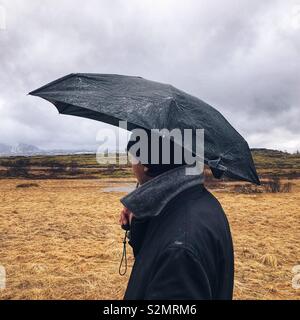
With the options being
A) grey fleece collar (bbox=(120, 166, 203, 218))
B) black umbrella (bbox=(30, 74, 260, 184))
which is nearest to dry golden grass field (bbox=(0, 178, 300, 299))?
black umbrella (bbox=(30, 74, 260, 184))

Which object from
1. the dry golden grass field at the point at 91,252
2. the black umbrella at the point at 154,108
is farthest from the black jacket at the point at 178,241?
the dry golden grass field at the point at 91,252

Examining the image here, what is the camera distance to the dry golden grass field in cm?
587

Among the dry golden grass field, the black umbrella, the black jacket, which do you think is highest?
the black umbrella

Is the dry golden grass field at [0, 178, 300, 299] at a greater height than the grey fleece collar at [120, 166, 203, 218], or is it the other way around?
the grey fleece collar at [120, 166, 203, 218]

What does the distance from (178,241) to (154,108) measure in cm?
70

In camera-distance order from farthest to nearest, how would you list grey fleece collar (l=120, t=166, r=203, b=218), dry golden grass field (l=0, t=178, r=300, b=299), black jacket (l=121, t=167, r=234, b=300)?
dry golden grass field (l=0, t=178, r=300, b=299), grey fleece collar (l=120, t=166, r=203, b=218), black jacket (l=121, t=167, r=234, b=300)

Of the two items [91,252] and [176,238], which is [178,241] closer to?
[176,238]

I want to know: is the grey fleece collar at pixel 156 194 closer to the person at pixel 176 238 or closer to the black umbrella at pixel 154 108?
the person at pixel 176 238

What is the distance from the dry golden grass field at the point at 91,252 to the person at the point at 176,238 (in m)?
4.31

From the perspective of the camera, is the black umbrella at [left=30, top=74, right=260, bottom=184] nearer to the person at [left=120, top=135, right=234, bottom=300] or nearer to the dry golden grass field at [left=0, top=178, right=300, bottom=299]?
the person at [left=120, top=135, right=234, bottom=300]

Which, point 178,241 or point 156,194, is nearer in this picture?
point 178,241

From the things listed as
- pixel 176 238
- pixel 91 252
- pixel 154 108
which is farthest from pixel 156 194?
pixel 91 252

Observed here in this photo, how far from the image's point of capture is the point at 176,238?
1.41 metres
